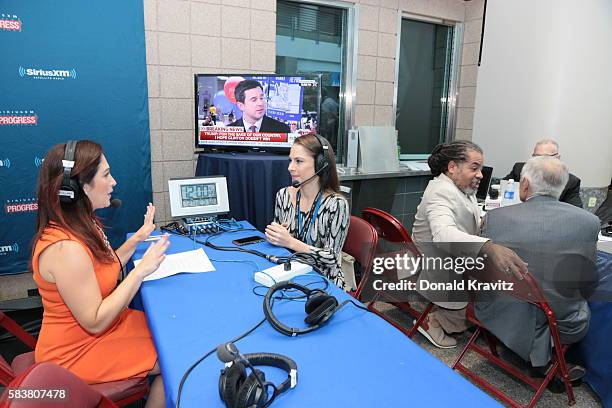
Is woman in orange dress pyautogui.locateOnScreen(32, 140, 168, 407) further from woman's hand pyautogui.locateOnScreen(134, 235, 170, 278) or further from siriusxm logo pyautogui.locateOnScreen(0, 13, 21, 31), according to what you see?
siriusxm logo pyautogui.locateOnScreen(0, 13, 21, 31)

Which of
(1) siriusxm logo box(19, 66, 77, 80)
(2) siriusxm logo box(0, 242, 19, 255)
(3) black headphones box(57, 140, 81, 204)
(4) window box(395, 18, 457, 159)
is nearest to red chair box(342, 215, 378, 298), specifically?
(3) black headphones box(57, 140, 81, 204)

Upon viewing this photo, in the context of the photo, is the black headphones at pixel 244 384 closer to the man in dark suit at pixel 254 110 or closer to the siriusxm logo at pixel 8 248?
the man in dark suit at pixel 254 110

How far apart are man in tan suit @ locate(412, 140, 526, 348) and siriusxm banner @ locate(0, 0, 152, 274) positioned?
2382 millimetres

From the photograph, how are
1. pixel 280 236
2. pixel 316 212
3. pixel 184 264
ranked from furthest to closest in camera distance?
pixel 316 212 → pixel 280 236 → pixel 184 264

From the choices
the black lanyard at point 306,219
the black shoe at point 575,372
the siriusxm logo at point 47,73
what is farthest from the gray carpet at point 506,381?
the siriusxm logo at point 47,73

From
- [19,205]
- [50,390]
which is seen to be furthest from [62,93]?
[50,390]

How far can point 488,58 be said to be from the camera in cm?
454

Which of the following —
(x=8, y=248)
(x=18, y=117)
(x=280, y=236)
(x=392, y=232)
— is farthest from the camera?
(x=8, y=248)

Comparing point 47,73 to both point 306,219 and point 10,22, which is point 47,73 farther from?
point 306,219

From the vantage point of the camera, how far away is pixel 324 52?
14.4ft

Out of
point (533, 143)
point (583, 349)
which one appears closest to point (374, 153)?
point (533, 143)

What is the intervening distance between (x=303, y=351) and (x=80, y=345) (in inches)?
32.1

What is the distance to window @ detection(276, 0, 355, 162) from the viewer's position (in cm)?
414

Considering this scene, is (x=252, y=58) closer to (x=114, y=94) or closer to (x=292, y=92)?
(x=292, y=92)
